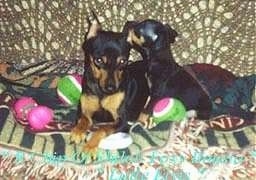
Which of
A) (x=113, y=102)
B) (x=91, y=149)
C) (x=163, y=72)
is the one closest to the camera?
(x=91, y=149)

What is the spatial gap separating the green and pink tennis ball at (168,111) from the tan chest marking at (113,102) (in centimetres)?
12

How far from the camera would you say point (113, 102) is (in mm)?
1825

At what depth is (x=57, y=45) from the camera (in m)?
2.21

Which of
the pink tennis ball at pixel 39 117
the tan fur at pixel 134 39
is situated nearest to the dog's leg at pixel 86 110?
the pink tennis ball at pixel 39 117

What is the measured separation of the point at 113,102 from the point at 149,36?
0.26 meters

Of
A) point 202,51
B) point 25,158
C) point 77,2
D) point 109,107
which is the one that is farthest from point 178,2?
point 25,158

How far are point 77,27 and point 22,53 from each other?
25 centimetres

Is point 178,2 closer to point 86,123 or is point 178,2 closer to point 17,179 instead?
point 86,123

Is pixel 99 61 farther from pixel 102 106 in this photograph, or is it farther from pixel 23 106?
pixel 23 106

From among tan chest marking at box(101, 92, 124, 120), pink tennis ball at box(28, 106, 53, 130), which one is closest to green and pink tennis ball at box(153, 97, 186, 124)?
tan chest marking at box(101, 92, 124, 120)

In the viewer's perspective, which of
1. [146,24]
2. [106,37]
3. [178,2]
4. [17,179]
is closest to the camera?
[17,179]

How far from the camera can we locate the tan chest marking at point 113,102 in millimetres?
1818

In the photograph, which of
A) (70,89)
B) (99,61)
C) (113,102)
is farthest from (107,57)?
(70,89)

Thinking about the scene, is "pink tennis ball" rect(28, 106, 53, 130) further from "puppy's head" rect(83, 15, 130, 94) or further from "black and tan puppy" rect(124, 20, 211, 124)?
"black and tan puppy" rect(124, 20, 211, 124)
